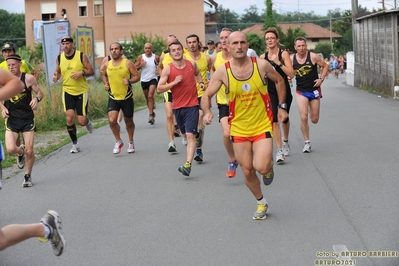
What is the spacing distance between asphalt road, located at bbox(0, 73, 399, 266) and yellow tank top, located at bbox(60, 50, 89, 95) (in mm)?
1194

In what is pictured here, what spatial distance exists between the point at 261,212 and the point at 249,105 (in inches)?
43.8

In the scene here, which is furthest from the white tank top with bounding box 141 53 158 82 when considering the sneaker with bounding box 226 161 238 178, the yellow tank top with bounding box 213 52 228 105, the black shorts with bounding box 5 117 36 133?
the sneaker with bounding box 226 161 238 178

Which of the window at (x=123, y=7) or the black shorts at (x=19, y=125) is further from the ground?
the window at (x=123, y=7)

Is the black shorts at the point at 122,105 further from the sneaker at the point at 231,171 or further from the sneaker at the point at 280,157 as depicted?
the sneaker at the point at 231,171

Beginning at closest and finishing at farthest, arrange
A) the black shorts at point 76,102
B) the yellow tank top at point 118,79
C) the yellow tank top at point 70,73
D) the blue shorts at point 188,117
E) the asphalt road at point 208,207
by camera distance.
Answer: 1. the asphalt road at point 208,207
2. the blue shorts at point 188,117
3. the yellow tank top at point 118,79
4. the yellow tank top at point 70,73
5. the black shorts at point 76,102

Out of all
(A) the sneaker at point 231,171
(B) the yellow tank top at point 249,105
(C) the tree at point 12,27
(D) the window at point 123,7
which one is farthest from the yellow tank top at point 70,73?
(C) the tree at point 12,27

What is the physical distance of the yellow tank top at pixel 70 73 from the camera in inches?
519

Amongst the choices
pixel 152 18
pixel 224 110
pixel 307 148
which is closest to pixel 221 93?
pixel 224 110

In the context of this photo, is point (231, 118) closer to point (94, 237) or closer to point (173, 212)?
point (173, 212)

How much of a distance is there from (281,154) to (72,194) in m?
3.43

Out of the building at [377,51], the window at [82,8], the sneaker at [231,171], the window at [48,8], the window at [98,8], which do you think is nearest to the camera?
the sneaker at [231,171]

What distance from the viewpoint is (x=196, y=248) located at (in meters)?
6.61

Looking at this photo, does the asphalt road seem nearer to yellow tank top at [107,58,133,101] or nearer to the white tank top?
yellow tank top at [107,58,133,101]

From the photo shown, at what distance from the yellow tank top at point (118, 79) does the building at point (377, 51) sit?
16001 millimetres
